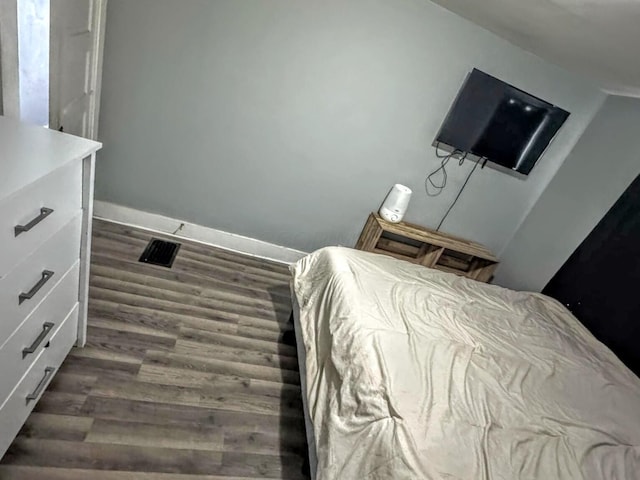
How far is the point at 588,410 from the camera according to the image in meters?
1.38

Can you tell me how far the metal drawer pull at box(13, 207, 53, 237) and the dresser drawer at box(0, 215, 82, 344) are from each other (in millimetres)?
106

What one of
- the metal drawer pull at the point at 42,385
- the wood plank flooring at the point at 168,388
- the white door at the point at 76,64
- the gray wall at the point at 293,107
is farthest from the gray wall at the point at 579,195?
the white door at the point at 76,64

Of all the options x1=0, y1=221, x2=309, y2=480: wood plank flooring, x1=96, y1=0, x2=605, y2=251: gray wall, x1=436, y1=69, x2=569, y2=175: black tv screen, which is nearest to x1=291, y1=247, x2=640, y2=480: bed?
x1=0, y1=221, x2=309, y2=480: wood plank flooring

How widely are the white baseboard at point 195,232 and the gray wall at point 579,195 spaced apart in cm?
177

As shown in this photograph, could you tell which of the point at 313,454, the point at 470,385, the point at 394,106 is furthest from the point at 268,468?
the point at 394,106

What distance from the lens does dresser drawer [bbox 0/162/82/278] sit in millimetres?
811

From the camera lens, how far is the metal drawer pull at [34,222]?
2.77 ft

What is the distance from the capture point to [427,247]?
107 inches

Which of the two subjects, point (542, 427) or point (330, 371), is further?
point (330, 371)

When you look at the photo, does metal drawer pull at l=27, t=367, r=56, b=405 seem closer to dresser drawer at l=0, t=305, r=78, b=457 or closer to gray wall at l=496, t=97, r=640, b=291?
dresser drawer at l=0, t=305, r=78, b=457

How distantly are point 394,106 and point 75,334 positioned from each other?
2204mm

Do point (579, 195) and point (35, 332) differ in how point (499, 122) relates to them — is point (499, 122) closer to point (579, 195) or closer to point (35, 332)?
point (579, 195)

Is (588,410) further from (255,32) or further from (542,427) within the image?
(255,32)

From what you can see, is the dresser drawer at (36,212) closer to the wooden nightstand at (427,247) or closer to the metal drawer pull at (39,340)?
the metal drawer pull at (39,340)
